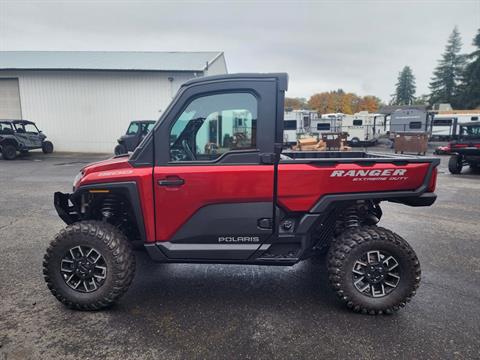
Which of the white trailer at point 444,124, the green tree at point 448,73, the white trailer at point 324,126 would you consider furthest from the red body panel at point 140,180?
the green tree at point 448,73

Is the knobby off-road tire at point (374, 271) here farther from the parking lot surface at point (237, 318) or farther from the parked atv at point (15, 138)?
the parked atv at point (15, 138)

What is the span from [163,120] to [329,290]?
98.7 inches

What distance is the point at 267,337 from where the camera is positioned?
2869 mm

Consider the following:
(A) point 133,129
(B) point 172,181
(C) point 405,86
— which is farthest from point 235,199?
(C) point 405,86

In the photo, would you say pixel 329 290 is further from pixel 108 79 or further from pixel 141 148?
pixel 108 79

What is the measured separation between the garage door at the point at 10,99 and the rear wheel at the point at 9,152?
6.09 metres

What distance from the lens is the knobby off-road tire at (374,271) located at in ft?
10.5

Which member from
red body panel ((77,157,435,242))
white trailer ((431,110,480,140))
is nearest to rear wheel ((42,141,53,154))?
red body panel ((77,157,435,242))

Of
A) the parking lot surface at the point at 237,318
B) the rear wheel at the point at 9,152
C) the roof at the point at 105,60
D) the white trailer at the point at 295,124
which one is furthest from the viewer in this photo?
the white trailer at the point at 295,124

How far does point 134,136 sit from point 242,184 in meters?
14.2

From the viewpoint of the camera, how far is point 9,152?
1714 cm

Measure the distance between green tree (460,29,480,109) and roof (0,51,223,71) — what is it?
3792 centimetres

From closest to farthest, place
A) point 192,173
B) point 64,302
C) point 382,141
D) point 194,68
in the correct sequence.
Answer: point 192,173, point 64,302, point 194,68, point 382,141

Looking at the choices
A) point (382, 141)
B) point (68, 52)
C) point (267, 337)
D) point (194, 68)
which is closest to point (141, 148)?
point (267, 337)
